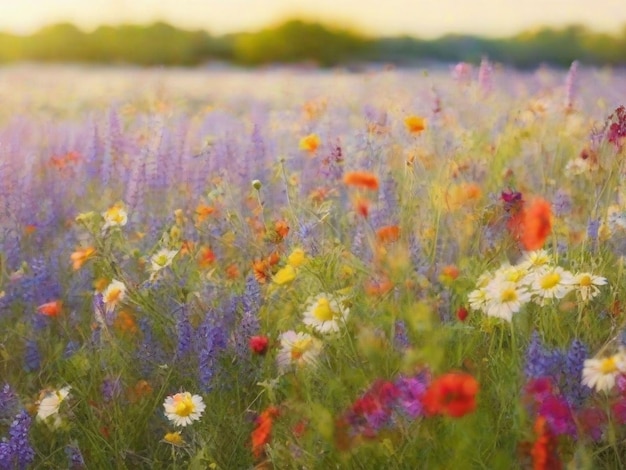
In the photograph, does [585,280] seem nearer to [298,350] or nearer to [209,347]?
[298,350]

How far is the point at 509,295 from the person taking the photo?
1.84m

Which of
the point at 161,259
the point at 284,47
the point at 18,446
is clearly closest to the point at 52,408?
the point at 18,446

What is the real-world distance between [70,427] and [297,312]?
1.91 ft

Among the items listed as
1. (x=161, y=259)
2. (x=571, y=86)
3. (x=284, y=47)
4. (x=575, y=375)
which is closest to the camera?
(x=575, y=375)

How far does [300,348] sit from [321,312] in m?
0.09

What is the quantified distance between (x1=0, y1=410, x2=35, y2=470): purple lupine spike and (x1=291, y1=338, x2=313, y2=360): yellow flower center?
1.93ft

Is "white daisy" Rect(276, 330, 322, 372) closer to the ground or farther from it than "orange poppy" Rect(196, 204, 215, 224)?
closer to the ground

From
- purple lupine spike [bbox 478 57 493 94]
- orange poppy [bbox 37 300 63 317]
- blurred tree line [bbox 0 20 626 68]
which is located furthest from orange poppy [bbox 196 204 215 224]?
blurred tree line [bbox 0 20 626 68]

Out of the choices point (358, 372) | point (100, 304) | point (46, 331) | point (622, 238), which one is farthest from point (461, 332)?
point (46, 331)

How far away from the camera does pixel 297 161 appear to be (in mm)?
3682

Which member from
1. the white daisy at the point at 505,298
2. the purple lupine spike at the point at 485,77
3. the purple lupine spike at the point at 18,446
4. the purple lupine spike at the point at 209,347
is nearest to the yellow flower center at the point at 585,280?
the white daisy at the point at 505,298

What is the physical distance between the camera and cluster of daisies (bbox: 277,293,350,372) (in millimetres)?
1970

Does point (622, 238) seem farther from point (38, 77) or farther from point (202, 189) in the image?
point (38, 77)

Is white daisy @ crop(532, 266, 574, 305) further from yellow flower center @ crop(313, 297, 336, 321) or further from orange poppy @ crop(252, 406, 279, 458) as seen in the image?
orange poppy @ crop(252, 406, 279, 458)
